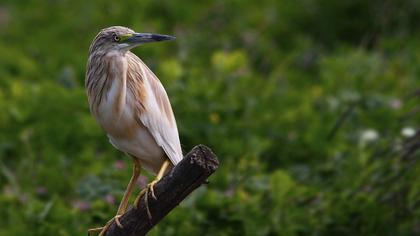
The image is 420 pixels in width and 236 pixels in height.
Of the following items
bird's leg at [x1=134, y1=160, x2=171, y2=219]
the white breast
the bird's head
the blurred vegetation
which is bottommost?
the blurred vegetation

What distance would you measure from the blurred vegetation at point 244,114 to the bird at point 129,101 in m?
1.75

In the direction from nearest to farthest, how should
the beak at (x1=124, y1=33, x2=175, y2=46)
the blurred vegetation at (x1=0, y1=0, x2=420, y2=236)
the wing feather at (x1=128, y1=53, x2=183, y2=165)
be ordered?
1. the beak at (x1=124, y1=33, x2=175, y2=46)
2. the wing feather at (x1=128, y1=53, x2=183, y2=165)
3. the blurred vegetation at (x1=0, y1=0, x2=420, y2=236)

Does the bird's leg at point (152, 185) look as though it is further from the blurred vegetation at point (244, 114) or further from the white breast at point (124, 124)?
the blurred vegetation at point (244, 114)

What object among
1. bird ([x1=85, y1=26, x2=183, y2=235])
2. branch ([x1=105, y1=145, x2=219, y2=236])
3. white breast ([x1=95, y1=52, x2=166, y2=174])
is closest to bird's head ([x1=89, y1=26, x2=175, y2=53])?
bird ([x1=85, y1=26, x2=183, y2=235])

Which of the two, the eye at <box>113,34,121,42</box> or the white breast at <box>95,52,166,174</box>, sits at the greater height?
the eye at <box>113,34,121,42</box>

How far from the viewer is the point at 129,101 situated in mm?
4750

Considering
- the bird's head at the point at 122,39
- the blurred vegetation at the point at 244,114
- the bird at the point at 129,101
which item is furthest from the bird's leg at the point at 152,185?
the blurred vegetation at the point at 244,114

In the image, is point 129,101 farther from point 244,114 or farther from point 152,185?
point 244,114

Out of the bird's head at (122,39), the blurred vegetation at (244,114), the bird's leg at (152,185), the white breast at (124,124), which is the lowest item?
the blurred vegetation at (244,114)

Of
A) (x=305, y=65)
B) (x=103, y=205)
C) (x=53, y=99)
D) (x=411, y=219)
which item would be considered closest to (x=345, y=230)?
(x=411, y=219)

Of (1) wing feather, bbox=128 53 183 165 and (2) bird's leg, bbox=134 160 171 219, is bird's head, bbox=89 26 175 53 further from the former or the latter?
(2) bird's leg, bbox=134 160 171 219

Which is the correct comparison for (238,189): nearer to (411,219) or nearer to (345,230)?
(345,230)

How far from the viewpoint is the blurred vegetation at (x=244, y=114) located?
710cm

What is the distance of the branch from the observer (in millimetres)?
4457
